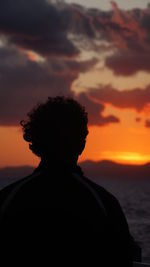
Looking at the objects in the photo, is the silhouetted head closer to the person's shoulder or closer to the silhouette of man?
the silhouette of man

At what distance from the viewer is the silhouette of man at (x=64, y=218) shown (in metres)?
2.46

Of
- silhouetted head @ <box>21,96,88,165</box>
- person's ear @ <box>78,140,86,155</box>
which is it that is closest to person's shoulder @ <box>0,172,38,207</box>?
silhouetted head @ <box>21,96,88,165</box>

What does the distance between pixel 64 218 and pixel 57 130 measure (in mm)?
468

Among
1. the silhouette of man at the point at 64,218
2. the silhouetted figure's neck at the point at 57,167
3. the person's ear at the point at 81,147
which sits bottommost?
the silhouette of man at the point at 64,218

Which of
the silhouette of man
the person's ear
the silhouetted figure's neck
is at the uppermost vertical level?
the person's ear

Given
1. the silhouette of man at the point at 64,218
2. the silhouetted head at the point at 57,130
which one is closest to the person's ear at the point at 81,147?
the silhouetted head at the point at 57,130

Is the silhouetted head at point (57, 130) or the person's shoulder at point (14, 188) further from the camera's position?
the silhouetted head at point (57, 130)

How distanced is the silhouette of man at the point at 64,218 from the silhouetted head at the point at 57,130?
46mm

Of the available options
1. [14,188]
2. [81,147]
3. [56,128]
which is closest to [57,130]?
[56,128]

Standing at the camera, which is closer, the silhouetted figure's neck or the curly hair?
the silhouetted figure's neck

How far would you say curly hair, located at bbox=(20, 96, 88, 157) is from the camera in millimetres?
2656

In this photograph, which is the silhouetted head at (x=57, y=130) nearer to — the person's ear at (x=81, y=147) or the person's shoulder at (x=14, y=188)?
the person's ear at (x=81, y=147)

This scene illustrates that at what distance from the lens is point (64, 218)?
2479 mm

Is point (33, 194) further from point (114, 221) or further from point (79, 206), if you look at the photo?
point (114, 221)
